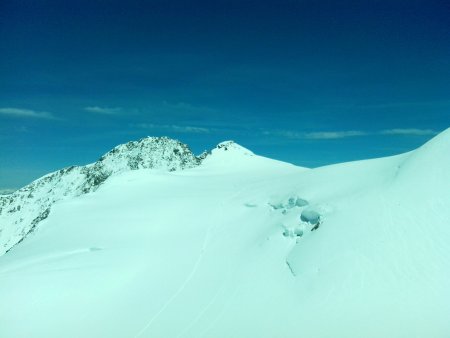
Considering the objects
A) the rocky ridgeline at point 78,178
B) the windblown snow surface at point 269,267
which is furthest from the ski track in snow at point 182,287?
the rocky ridgeline at point 78,178

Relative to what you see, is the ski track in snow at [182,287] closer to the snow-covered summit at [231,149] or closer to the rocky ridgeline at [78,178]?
the snow-covered summit at [231,149]

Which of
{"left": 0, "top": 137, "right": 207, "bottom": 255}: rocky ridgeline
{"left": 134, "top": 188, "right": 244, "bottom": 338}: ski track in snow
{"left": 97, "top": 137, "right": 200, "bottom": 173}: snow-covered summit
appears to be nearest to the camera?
{"left": 134, "top": 188, "right": 244, "bottom": 338}: ski track in snow

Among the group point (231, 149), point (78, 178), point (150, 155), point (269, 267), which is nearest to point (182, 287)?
point (269, 267)

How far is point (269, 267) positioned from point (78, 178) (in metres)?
115

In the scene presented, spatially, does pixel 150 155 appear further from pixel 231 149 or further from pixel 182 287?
pixel 182 287

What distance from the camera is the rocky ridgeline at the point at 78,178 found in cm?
8844

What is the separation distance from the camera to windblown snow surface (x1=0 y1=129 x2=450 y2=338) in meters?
11.4

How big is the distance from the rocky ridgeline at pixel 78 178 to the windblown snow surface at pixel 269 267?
4698 centimetres

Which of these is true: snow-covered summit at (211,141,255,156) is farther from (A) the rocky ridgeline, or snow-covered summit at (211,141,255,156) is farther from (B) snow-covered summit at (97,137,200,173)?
(B) snow-covered summit at (97,137,200,173)

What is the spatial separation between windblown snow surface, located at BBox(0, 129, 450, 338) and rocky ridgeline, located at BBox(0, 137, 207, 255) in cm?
4698

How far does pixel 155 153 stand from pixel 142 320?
3137 inches

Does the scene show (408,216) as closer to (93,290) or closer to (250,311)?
(250,311)

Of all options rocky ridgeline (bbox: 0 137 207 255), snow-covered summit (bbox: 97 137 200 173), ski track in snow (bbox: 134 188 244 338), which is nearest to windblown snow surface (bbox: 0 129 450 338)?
ski track in snow (bbox: 134 188 244 338)

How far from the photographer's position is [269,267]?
48.9 feet
